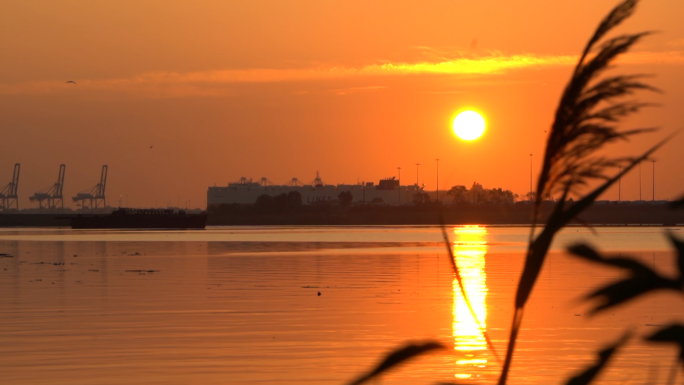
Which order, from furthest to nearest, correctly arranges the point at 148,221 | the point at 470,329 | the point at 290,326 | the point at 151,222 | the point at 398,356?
the point at 151,222 < the point at 148,221 < the point at 470,329 < the point at 290,326 < the point at 398,356

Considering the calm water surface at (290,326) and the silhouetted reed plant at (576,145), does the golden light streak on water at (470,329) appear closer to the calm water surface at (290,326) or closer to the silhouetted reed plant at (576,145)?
the calm water surface at (290,326)

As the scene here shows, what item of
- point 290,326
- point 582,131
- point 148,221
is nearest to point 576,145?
point 582,131

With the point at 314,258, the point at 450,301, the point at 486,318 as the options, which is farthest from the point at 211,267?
the point at 486,318

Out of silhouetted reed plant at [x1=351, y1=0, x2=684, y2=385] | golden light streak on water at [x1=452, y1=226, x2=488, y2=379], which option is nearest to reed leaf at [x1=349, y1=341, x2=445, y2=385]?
→ silhouetted reed plant at [x1=351, y1=0, x2=684, y2=385]

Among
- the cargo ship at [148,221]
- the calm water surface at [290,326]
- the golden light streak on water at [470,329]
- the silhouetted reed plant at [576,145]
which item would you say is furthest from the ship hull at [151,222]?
the silhouetted reed plant at [576,145]

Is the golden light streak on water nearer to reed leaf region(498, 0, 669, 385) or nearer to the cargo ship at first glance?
reed leaf region(498, 0, 669, 385)

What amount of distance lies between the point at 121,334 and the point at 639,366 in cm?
990

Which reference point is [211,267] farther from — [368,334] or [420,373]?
[420,373]

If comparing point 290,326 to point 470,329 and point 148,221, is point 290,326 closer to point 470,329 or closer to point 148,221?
point 470,329

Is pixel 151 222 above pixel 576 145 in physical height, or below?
below

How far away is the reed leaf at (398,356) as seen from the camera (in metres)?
2.48

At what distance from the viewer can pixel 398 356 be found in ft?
8.41

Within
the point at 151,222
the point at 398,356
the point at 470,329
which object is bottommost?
the point at 470,329

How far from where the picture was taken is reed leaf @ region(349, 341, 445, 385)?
2.48m
